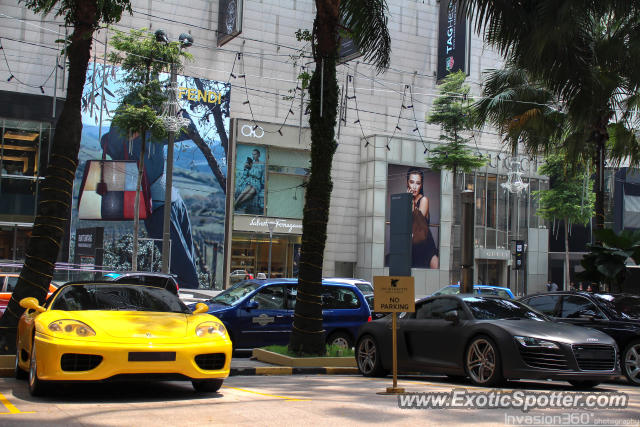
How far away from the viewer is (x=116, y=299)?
8.91m

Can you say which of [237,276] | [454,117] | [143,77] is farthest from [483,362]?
[237,276]

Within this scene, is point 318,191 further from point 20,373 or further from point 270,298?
point 20,373

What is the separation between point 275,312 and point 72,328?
26.1 feet

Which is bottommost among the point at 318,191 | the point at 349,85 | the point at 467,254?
the point at 467,254

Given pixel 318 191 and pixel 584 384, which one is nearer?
pixel 584 384

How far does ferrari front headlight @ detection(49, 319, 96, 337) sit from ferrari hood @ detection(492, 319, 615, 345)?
5363 millimetres

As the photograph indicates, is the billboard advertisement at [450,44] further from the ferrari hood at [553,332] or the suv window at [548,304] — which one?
the ferrari hood at [553,332]

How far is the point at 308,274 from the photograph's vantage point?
1327 cm

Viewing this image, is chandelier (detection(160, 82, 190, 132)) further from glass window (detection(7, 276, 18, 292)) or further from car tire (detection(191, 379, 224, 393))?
car tire (detection(191, 379, 224, 393))

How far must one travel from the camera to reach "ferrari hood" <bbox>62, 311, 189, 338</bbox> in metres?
7.74

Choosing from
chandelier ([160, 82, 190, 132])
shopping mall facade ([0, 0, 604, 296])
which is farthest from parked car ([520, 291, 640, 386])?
shopping mall facade ([0, 0, 604, 296])

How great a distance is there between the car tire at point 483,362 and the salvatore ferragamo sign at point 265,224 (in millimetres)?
36337

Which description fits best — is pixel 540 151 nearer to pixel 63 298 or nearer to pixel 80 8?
→ pixel 80 8

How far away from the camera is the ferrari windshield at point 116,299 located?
339 inches
